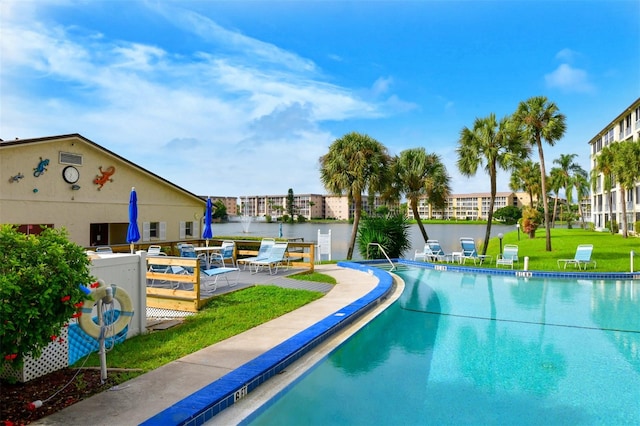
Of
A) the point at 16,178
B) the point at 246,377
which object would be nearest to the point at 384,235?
the point at 16,178

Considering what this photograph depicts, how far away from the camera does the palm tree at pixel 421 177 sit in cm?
2144

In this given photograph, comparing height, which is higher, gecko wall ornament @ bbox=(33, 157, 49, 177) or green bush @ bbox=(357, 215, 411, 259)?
gecko wall ornament @ bbox=(33, 157, 49, 177)

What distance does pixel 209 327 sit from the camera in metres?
6.07

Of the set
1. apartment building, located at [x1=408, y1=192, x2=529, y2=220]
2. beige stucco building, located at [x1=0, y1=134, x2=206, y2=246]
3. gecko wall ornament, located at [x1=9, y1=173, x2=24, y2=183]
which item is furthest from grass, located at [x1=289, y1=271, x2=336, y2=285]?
apartment building, located at [x1=408, y1=192, x2=529, y2=220]

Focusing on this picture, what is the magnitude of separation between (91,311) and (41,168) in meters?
13.2

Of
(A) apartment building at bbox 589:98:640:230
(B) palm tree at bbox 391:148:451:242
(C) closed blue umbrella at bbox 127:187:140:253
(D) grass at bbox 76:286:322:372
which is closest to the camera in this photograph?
(D) grass at bbox 76:286:322:372

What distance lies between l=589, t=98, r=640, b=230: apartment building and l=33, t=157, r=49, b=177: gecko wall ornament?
108 feet

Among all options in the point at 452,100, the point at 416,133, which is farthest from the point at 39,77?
the point at 416,133

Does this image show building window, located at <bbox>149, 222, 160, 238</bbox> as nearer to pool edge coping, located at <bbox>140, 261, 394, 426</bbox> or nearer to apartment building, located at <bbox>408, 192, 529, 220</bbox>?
pool edge coping, located at <bbox>140, 261, 394, 426</bbox>

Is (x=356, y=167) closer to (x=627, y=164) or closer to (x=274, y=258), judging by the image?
(x=274, y=258)

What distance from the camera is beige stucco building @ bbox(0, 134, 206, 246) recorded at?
46.2ft

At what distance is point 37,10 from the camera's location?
6.60 m

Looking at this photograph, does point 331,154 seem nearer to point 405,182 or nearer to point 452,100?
point 405,182

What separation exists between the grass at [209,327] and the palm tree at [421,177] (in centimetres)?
1408
